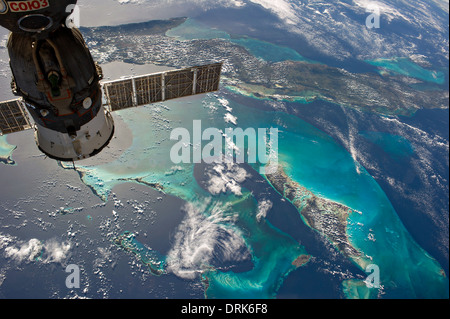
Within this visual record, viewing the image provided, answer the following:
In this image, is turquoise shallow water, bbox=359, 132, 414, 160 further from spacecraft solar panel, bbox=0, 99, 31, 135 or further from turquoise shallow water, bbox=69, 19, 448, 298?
spacecraft solar panel, bbox=0, 99, 31, 135

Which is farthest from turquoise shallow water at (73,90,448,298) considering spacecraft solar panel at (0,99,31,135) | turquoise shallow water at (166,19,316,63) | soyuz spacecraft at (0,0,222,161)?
turquoise shallow water at (166,19,316,63)

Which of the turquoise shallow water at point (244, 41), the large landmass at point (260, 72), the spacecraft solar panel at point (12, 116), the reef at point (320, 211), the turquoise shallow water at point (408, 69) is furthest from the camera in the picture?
the turquoise shallow water at point (408, 69)

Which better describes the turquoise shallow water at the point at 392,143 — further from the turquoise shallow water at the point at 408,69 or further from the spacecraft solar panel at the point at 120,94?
the spacecraft solar panel at the point at 120,94

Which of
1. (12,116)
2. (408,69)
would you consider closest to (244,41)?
(408,69)

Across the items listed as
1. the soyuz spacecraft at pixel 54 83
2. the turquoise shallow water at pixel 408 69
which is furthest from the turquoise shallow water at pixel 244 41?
the soyuz spacecraft at pixel 54 83

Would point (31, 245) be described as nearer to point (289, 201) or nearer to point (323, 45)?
point (289, 201)

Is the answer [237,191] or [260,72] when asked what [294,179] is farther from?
[260,72]

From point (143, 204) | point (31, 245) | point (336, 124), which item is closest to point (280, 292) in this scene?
point (143, 204)
